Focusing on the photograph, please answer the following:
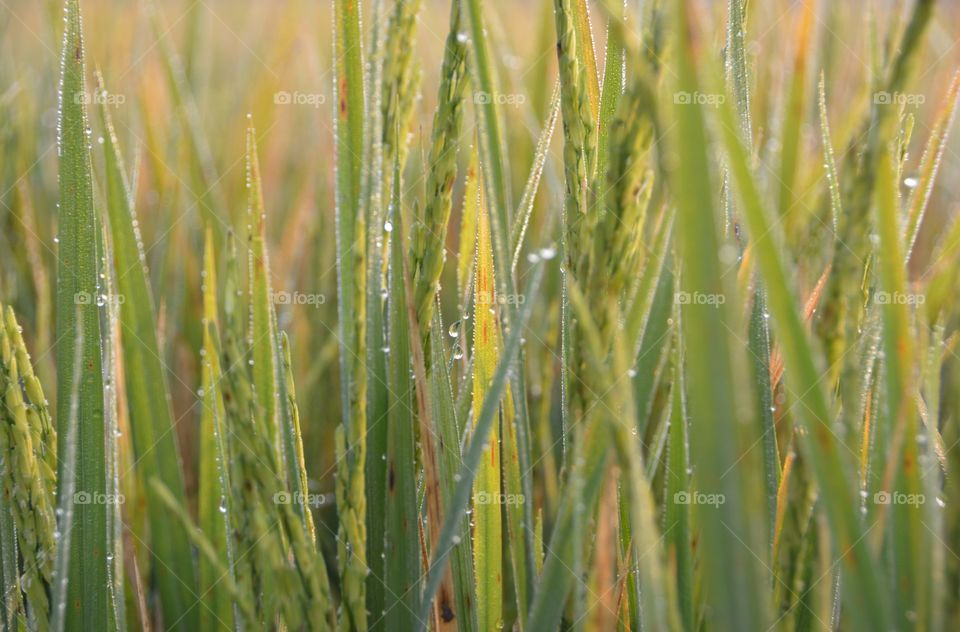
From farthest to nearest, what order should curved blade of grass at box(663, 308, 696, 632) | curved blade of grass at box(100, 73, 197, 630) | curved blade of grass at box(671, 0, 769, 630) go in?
curved blade of grass at box(100, 73, 197, 630)
curved blade of grass at box(663, 308, 696, 632)
curved blade of grass at box(671, 0, 769, 630)

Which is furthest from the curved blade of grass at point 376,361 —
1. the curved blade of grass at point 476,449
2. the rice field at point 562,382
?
the curved blade of grass at point 476,449

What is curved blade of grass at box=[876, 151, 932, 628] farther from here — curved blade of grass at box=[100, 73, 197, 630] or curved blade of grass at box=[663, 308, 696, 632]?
curved blade of grass at box=[100, 73, 197, 630]

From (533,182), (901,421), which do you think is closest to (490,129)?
(533,182)

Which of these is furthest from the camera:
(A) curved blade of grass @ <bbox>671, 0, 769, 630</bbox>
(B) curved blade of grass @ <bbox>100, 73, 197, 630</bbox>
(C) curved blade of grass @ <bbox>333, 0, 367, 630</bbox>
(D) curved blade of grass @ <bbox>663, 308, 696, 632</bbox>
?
(B) curved blade of grass @ <bbox>100, 73, 197, 630</bbox>

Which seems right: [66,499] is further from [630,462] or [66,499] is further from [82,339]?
[630,462]

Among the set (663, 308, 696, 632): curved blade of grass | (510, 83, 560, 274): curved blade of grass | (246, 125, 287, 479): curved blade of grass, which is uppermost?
(510, 83, 560, 274): curved blade of grass

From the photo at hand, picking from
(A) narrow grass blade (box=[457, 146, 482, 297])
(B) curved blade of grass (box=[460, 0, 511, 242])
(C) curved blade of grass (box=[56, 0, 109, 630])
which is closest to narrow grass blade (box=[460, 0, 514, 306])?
(B) curved blade of grass (box=[460, 0, 511, 242])
